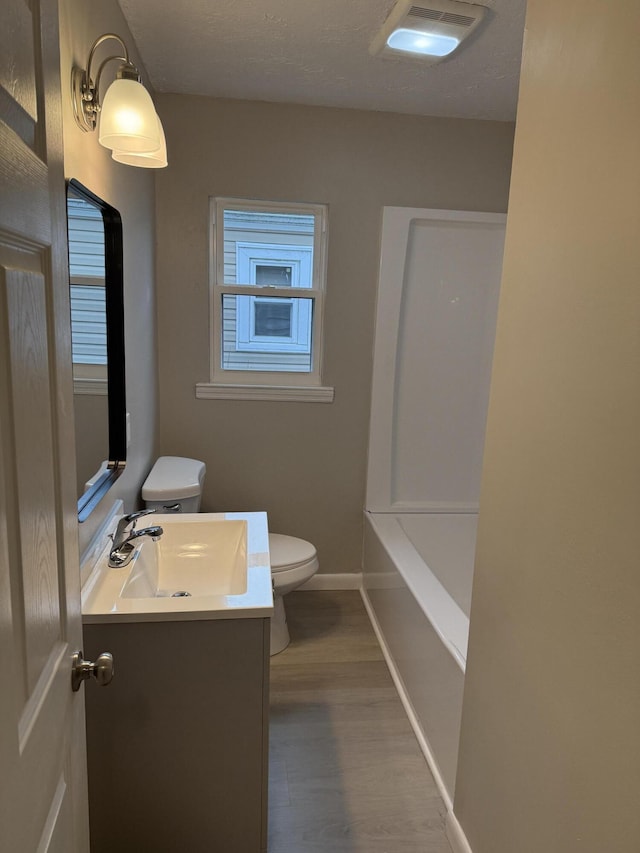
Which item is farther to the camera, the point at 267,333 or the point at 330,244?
the point at 267,333

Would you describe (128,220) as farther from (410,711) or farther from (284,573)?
(410,711)

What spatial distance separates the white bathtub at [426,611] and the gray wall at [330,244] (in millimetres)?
362

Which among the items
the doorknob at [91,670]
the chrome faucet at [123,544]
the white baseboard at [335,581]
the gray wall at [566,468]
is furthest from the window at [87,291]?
the white baseboard at [335,581]

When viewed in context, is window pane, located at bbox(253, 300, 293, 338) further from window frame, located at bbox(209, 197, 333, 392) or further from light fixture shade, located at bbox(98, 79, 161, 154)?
light fixture shade, located at bbox(98, 79, 161, 154)

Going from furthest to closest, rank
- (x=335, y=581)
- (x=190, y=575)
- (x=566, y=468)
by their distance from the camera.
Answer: (x=335, y=581)
(x=190, y=575)
(x=566, y=468)

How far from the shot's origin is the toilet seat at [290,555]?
8.50 feet

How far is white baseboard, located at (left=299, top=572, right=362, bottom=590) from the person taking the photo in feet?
10.9

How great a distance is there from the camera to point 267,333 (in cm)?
308

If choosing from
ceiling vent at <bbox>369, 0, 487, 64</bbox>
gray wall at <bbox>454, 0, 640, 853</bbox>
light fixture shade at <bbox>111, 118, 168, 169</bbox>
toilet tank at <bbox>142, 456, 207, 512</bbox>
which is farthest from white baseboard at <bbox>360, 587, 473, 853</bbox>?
ceiling vent at <bbox>369, 0, 487, 64</bbox>

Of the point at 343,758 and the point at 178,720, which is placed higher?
the point at 178,720

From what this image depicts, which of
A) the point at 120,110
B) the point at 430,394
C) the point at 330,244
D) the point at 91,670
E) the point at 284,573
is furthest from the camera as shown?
the point at 430,394

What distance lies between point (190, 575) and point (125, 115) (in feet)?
4.34

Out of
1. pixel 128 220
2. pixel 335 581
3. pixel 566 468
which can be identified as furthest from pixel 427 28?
pixel 335 581

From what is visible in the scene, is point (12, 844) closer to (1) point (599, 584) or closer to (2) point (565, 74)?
(1) point (599, 584)
